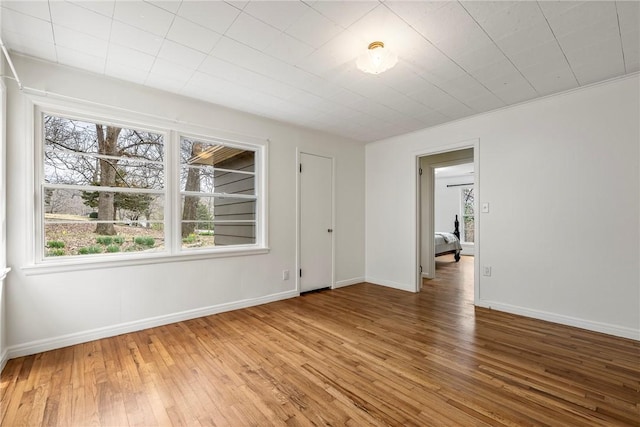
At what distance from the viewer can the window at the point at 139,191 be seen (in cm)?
255

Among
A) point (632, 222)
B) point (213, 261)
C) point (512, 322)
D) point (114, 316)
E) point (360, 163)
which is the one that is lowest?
point (512, 322)

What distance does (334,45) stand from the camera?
217cm

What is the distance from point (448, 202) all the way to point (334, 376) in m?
8.64

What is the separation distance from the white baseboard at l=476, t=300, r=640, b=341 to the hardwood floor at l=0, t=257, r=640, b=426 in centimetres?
10

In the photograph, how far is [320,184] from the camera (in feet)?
14.5

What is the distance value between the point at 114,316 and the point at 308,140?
3.11m

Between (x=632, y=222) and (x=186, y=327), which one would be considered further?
(x=186, y=327)

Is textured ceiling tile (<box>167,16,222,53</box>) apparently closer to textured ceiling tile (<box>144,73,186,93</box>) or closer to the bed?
textured ceiling tile (<box>144,73,186,93</box>)

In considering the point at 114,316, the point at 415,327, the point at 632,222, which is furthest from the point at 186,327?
the point at 632,222

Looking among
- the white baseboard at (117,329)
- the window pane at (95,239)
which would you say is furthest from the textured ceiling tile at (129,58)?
the white baseboard at (117,329)

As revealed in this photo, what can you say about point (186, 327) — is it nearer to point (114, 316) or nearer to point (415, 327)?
point (114, 316)

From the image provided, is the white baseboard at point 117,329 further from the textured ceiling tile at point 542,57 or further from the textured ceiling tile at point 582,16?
the textured ceiling tile at point 582,16

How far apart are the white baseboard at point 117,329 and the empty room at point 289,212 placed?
0.02 meters

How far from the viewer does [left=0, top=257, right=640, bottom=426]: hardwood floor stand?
165cm
